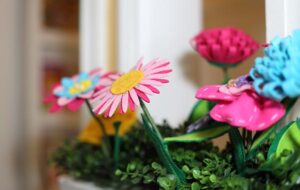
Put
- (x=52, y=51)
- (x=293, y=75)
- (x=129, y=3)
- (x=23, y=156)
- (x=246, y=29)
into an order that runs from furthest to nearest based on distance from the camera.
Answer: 1. (x=52, y=51)
2. (x=23, y=156)
3. (x=246, y=29)
4. (x=129, y=3)
5. (x=293, y=75)

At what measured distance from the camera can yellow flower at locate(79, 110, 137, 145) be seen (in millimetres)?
625

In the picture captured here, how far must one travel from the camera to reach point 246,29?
A: 92 cm

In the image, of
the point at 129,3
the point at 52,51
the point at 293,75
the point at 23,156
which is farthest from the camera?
the point at 52,51

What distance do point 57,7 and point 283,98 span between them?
1.38m

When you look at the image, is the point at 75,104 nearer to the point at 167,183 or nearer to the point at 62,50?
the point at 167,183

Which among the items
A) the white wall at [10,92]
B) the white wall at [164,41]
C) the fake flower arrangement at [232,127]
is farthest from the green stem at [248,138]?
the white wall at [10,92]

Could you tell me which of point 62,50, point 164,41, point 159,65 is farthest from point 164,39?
point 62,50

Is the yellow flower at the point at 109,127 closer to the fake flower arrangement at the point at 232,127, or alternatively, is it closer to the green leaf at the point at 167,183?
the fake flower arrangement at the point at 232,127

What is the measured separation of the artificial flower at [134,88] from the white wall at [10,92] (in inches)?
39.2

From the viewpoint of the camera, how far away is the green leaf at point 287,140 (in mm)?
383

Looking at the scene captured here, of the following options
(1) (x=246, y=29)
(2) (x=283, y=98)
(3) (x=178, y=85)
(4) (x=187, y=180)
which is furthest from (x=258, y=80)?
(1) (x=246, y=29)

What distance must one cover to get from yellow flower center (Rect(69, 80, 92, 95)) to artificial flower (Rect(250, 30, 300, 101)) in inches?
A: 12.2

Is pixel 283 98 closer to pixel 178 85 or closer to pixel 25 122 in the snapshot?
pixel 178 85

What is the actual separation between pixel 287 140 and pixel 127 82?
0.60ft
